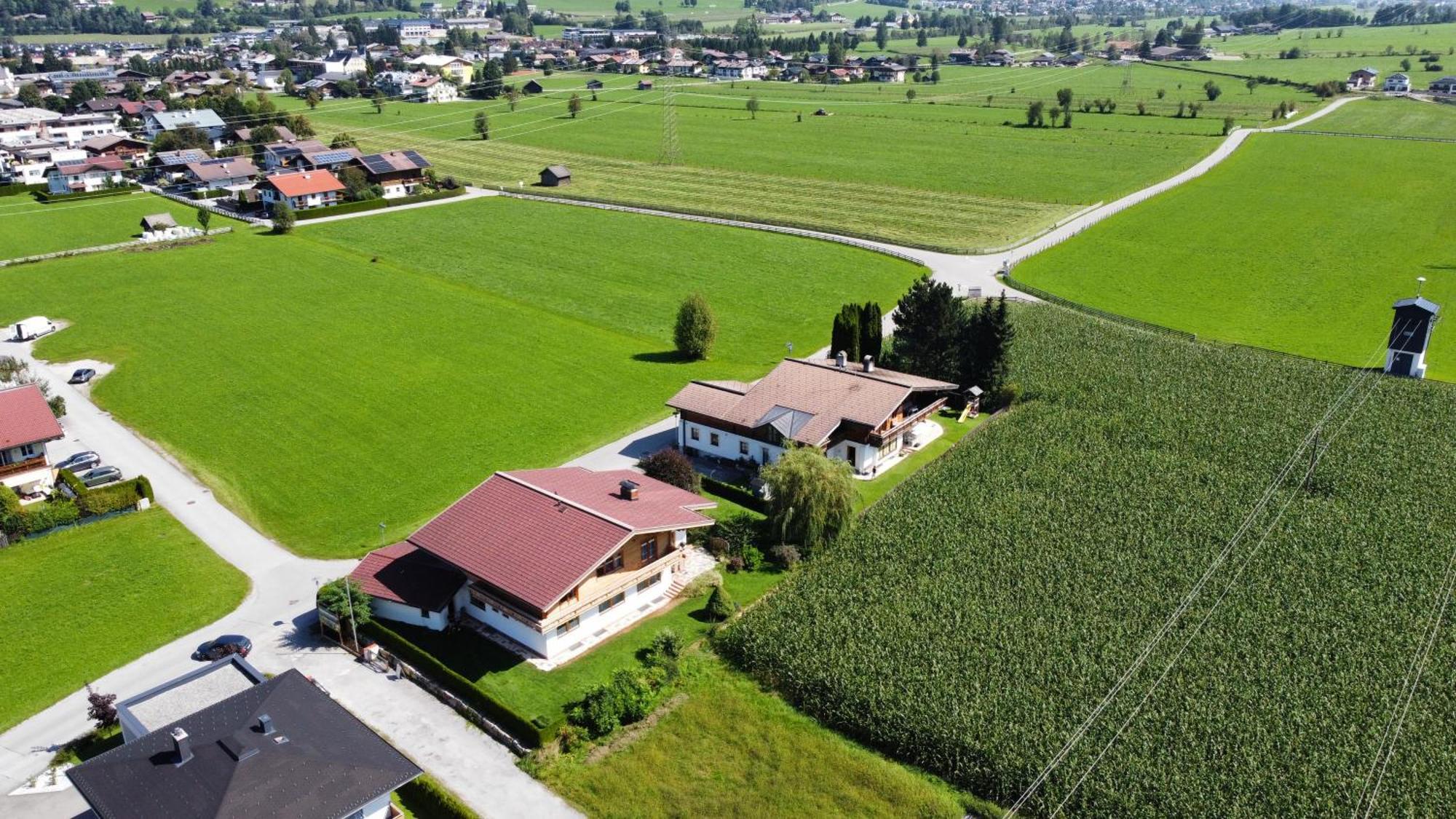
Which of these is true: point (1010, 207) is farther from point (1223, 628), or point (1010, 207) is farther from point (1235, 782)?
point (1235, 782)

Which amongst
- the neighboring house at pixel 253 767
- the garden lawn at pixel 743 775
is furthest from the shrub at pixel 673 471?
the neighboring house at pixel 253 767

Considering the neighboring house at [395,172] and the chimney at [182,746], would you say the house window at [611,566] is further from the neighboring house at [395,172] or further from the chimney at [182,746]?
the neighboring house at [395,172]

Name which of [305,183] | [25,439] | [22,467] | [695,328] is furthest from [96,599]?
[305,183]

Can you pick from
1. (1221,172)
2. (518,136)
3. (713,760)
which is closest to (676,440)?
(713,760)

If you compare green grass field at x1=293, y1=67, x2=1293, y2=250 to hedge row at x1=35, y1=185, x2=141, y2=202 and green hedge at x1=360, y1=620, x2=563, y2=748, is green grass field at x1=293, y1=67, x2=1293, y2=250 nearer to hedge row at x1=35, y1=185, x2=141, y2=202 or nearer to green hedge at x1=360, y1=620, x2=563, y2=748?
hedge row at x1=35, y1=185, x2=141, y2=202

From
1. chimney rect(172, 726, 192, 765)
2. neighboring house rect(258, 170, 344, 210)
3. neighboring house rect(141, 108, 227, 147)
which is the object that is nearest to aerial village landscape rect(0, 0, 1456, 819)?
chimney rect(172, 726, 192, 765)

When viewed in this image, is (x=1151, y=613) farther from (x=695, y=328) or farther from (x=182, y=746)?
(x=695, y=328)
